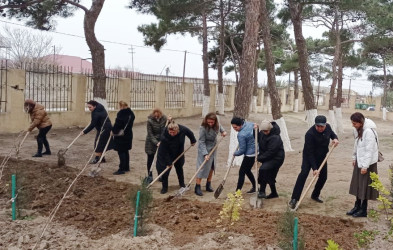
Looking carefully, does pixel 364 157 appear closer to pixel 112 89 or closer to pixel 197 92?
pixel 112 89

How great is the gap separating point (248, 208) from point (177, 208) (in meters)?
0.96

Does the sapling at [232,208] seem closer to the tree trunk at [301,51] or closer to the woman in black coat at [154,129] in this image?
the woman in black coat at [154,129]

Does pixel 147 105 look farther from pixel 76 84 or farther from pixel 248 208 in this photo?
pixel 248 208

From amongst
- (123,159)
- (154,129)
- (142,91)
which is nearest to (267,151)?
(154,129)

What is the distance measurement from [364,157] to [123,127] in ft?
13.7

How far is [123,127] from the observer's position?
7.55 metres

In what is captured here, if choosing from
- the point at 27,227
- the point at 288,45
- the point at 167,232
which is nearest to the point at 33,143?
the point at 27,227

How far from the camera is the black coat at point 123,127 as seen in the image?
7.51 metres

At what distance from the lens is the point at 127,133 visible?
765 centimetres

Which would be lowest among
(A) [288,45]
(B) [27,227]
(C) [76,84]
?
(B) [27,227]

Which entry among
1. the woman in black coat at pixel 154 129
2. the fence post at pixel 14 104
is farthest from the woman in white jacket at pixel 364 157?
the fence post at pixel 14 104

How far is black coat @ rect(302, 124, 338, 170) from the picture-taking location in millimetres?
5605

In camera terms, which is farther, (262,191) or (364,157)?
(262,191)

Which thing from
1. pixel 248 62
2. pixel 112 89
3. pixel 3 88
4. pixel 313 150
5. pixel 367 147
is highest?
pixel 248 62
